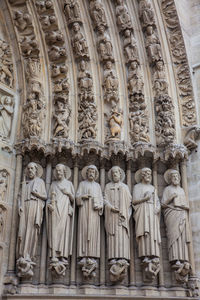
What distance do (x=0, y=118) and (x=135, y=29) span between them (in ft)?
8.90

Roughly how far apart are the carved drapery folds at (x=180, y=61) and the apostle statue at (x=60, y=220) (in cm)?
219

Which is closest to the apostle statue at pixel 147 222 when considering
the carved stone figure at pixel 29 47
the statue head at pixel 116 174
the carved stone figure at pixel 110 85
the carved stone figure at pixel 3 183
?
the statue head at pixel 116 174

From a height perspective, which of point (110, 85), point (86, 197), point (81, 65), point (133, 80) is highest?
point (81, 65)

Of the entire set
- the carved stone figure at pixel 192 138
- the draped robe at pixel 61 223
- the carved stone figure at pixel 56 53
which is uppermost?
the carved stone figure at pixel 56 53

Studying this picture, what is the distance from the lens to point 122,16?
7273 millimetres

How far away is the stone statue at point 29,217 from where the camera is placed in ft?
18.5

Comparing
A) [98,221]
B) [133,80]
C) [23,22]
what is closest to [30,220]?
[98,221]

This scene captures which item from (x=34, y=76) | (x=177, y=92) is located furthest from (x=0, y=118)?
(x=177, y=92)

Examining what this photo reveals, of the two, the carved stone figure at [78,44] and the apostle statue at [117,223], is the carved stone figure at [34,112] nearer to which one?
the carved stone figure at [78,44]

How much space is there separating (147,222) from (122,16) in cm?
349

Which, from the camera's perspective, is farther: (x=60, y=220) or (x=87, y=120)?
(x=87, y=120)

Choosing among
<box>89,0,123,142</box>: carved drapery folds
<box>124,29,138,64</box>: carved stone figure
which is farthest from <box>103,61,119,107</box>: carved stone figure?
<box>124,29,138,64</box>: carved stone figure

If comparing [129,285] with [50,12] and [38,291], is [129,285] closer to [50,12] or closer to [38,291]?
[38,291]

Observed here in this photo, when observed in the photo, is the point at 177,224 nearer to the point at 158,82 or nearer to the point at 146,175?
the point at 146,175
